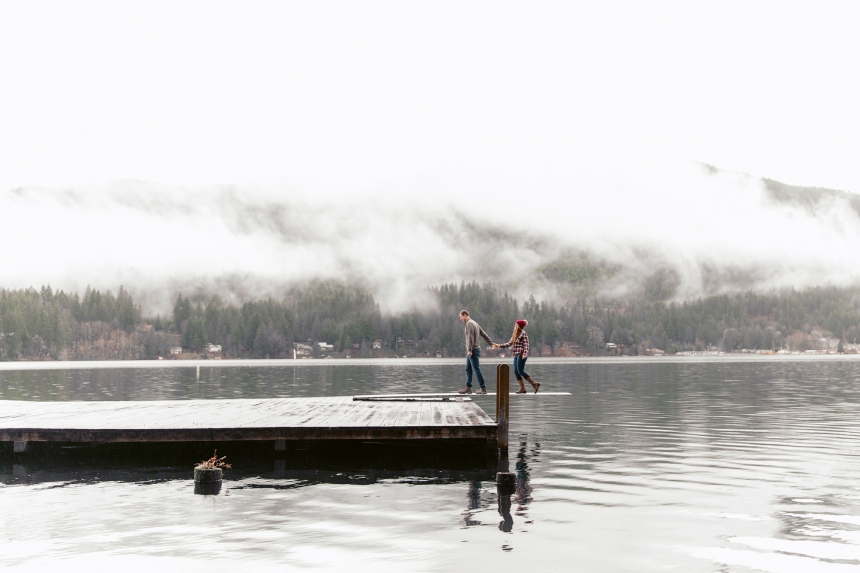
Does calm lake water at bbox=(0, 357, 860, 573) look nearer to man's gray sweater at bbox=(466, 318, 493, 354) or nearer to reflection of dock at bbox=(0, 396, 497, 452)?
reflection of dock at bbox=(0, 396, 497, 452)

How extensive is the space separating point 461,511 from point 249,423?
899cm

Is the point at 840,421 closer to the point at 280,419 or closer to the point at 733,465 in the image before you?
the point at 733,465

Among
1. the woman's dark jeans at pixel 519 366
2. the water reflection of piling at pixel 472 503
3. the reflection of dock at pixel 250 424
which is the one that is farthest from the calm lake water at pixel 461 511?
the woman's dark jeans at pixel 519 366

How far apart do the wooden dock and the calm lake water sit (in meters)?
1.21

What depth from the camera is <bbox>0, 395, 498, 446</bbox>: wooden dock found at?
2222 cm

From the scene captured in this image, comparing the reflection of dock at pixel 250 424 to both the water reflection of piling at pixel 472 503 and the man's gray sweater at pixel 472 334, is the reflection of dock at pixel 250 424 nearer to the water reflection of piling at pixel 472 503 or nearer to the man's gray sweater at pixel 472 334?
the water reflection of piling at pixel 472 503

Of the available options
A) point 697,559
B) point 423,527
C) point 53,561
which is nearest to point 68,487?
point 53,561

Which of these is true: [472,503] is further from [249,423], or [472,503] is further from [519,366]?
[519,366]

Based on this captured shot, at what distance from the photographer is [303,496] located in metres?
19.5

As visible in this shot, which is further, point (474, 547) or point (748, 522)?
point (748, 522)

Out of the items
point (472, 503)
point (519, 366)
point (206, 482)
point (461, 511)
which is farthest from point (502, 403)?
point (519, 366)

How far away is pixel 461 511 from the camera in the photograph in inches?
687

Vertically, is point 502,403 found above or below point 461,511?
above

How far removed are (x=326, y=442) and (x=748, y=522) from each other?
44.7 ft
